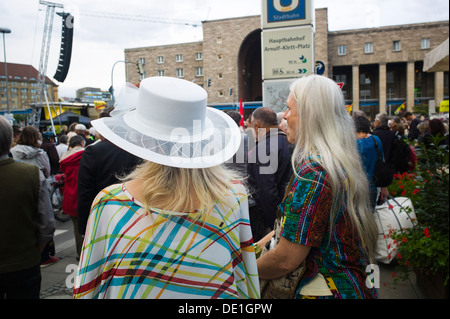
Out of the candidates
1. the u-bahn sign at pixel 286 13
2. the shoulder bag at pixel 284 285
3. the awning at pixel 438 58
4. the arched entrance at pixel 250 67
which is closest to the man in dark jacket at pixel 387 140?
the awning at pixel 438 58

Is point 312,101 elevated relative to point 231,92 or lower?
lower

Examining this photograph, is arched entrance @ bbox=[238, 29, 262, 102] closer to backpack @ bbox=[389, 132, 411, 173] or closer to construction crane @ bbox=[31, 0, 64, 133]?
construction crane @ bbox=[31, 0, 64, 133]

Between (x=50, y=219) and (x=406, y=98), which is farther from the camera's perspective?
(x=406, y=98)

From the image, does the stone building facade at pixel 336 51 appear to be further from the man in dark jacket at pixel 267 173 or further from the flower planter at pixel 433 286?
the flower planter at pixel 433 286

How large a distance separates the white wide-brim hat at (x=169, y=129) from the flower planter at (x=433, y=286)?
2.91 m

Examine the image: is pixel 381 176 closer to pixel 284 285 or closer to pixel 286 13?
pixel 284 285

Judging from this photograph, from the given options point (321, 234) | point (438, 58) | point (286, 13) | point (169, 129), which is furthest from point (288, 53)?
point (169, 129)

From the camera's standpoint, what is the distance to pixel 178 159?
1.32m

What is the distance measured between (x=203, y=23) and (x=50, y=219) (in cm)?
4684

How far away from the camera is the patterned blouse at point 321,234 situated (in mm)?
1627

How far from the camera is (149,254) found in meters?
1.26
